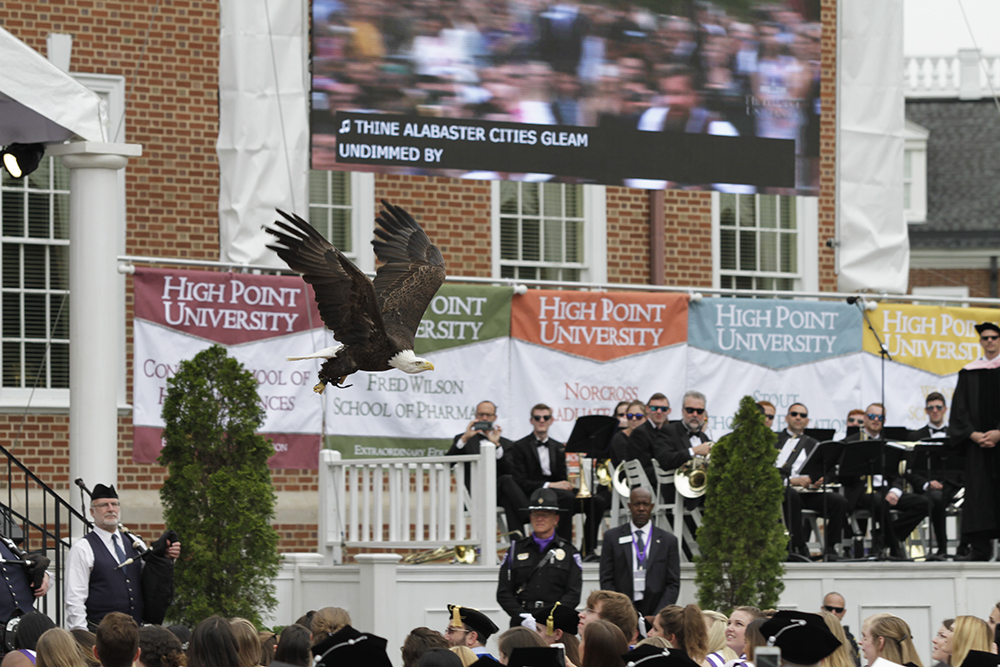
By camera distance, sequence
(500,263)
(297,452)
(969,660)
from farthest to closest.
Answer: (500,263), (297,452), (969,660)

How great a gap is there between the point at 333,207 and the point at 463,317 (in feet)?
8.84

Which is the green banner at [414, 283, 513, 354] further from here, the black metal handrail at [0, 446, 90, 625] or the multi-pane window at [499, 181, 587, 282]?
the black metal handrail at [0, 446, 90, 625]

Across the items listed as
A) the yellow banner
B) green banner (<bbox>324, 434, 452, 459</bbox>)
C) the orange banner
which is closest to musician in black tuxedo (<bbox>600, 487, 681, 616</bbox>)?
green banner (<bbox>324, 434, 452, 459</bbox>)

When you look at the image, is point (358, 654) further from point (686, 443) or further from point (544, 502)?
point (686, 443)

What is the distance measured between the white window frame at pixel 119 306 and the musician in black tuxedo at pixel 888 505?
22.3 ft

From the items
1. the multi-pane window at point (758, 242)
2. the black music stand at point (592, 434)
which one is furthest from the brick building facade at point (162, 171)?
the black music stand at point (592, 434)

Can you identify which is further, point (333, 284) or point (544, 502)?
point (544, 502)

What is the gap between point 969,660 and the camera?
7.40m

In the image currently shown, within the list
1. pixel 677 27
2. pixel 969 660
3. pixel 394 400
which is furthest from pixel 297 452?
pixel 969 660

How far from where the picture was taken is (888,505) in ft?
48.8

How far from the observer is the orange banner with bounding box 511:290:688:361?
52.7 feet

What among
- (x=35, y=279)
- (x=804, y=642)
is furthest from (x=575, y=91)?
(x=804, y=642)

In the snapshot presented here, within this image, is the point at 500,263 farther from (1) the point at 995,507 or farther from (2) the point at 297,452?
(1) the point at 995,507

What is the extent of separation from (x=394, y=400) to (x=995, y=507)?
5302 millimetres
